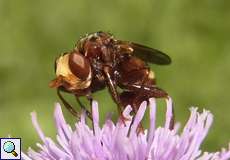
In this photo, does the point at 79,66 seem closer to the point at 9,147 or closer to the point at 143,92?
the point at 143,92

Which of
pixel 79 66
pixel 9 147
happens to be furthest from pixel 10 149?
pixel 79 66

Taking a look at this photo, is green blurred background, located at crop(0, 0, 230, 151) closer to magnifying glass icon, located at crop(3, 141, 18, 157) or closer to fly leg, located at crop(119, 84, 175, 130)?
magnifying glass icon, located at crop(3, 141, 18, 157)

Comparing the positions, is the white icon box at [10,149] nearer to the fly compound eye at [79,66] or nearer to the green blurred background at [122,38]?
the fly compound eye at [79,66]

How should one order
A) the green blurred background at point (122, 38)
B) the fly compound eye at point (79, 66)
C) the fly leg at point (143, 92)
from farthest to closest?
the green blurred background at point (122, 38) < the fly leg at point (143, 92) < the fly compound eye at point (79, 66)

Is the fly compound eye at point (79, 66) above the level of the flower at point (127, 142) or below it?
above

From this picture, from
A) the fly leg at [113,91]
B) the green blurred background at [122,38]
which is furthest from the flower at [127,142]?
the green blurred background at [122,38]
